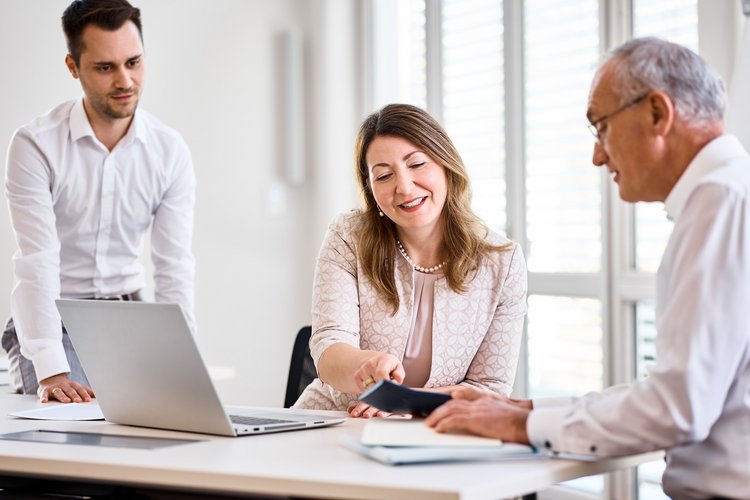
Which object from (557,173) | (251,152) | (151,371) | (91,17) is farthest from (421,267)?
(251,152)

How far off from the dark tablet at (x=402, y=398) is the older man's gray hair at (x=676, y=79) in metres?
0.56

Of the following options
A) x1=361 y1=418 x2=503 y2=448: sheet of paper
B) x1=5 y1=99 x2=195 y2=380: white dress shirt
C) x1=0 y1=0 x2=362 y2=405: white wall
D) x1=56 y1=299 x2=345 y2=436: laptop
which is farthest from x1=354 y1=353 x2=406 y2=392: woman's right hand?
x1=0 y1=0 x2=362 y2=405: white wall

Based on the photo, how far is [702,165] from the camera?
4.61 ft

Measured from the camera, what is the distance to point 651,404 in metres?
1.29

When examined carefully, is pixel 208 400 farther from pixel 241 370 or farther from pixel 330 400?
pixel 241 370

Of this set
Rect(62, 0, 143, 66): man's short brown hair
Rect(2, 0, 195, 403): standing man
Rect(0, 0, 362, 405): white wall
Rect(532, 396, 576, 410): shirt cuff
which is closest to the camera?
Rect(532, 396, 576, 410): shirt cuff

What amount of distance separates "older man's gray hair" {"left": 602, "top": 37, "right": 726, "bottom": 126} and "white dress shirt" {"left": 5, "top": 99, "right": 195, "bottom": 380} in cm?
145

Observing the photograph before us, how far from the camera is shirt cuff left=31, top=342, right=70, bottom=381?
7.54 ft

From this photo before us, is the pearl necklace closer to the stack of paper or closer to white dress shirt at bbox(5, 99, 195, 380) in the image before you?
white dress shirt at bbox(5, 99, 195, 380)

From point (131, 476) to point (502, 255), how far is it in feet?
3.69

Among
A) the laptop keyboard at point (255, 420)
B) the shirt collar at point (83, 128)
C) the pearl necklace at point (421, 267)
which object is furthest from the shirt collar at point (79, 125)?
the laptop keyboard at point (255, 420)

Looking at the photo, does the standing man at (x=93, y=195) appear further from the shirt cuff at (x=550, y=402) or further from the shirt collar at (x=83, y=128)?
the shirt cuff at (x=550, y=402)

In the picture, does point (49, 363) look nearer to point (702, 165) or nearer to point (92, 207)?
point (92, 207)

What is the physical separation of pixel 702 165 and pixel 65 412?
1362 millimetres
